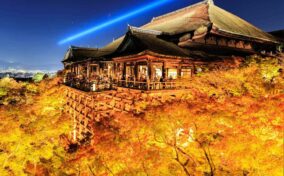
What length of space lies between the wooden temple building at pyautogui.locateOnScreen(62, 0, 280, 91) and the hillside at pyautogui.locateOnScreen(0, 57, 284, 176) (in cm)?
328

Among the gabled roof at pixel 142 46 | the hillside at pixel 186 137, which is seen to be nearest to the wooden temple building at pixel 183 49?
the gabled roof at pixel 142 46

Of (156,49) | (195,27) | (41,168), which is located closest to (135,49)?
(156,49)

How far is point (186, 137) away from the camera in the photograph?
13758mm

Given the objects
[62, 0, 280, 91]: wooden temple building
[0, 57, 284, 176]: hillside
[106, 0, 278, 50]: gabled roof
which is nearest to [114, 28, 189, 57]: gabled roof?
[62, 0, 280, 91]: wooden temple building

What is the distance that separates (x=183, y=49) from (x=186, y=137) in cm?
1216

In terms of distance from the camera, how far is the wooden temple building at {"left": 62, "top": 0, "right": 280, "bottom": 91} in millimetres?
21120

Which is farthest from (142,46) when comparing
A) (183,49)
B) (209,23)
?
(209,23)

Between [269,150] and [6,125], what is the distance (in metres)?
16.1

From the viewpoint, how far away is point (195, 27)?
1057 inches

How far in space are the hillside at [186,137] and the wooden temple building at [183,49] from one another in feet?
10.7

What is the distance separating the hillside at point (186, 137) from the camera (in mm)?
11078

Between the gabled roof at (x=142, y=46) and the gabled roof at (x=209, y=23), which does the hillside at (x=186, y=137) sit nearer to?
the gabled roof at (x=142, y=46)

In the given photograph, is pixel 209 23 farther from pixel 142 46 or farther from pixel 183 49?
pixel 142 46

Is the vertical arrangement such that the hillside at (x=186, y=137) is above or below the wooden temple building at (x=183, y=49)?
below
